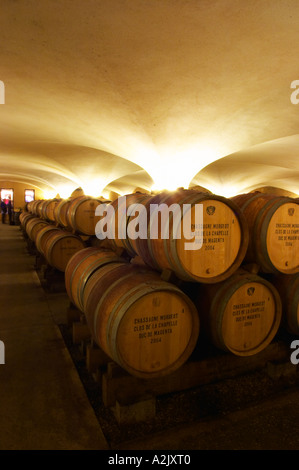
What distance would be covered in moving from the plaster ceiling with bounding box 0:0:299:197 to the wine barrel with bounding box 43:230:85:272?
2.42m

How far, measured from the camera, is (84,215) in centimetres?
505

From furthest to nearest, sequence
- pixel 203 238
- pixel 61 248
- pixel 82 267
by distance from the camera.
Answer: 1. pixel 61 248
2. pixel 82 267
3. pixel 203 238

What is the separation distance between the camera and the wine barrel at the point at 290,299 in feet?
8.87

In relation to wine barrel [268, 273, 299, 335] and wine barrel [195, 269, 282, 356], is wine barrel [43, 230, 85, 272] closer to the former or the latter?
wine barrel [195, 269, 282, 356]

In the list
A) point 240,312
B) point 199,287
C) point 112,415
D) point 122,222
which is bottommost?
point 112,415

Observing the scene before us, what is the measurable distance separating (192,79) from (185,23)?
3.53 ft

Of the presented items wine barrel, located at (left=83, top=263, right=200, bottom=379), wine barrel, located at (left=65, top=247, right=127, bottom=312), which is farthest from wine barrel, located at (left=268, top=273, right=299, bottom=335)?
wine barrel, located at (left=65, top=247, right=127, bottom=312)

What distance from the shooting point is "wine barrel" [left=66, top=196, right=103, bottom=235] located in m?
5.01

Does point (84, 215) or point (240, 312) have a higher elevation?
point (84, 215)

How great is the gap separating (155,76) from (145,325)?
351 cm

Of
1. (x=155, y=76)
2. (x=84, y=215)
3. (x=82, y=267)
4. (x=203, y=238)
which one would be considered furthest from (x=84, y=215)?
(x=203, y=238)

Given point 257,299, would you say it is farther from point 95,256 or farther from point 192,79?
point 192,79

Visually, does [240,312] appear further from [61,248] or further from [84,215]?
[61,248]

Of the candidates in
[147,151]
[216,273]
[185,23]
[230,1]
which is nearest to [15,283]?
[147,151]
